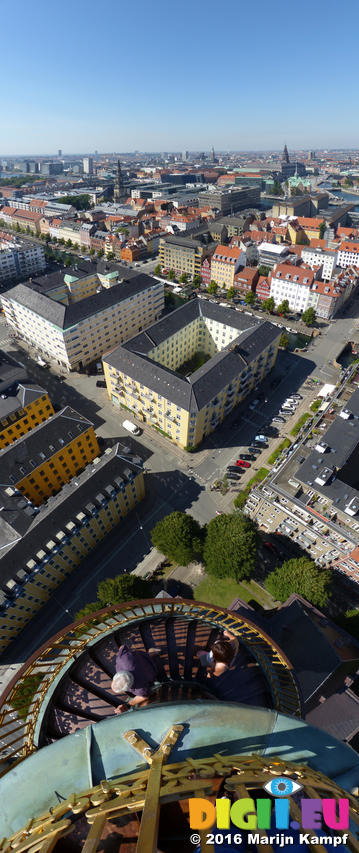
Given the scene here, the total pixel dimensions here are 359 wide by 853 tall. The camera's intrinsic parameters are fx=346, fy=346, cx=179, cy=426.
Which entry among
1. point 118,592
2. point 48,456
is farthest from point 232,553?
point 48,456

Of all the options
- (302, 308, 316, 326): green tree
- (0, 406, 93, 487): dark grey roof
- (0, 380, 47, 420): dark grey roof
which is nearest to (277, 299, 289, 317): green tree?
(302, 308, 316, 326): green tree

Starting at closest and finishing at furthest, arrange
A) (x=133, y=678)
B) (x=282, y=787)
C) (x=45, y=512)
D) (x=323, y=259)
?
(x=282, y=787) → (x=133, y=678) → (x=45, y=512) → (x=323, y=259)

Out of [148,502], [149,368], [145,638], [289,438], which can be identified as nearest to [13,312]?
[149,368]

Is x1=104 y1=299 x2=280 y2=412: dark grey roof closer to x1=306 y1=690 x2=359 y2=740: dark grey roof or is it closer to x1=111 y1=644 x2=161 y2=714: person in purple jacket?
x1=306 y1=690 x2=359 y2=740: dark grey roof

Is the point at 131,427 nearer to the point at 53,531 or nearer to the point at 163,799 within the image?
the point at 53,531

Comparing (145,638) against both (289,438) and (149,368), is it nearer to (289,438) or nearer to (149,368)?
(149,368)
